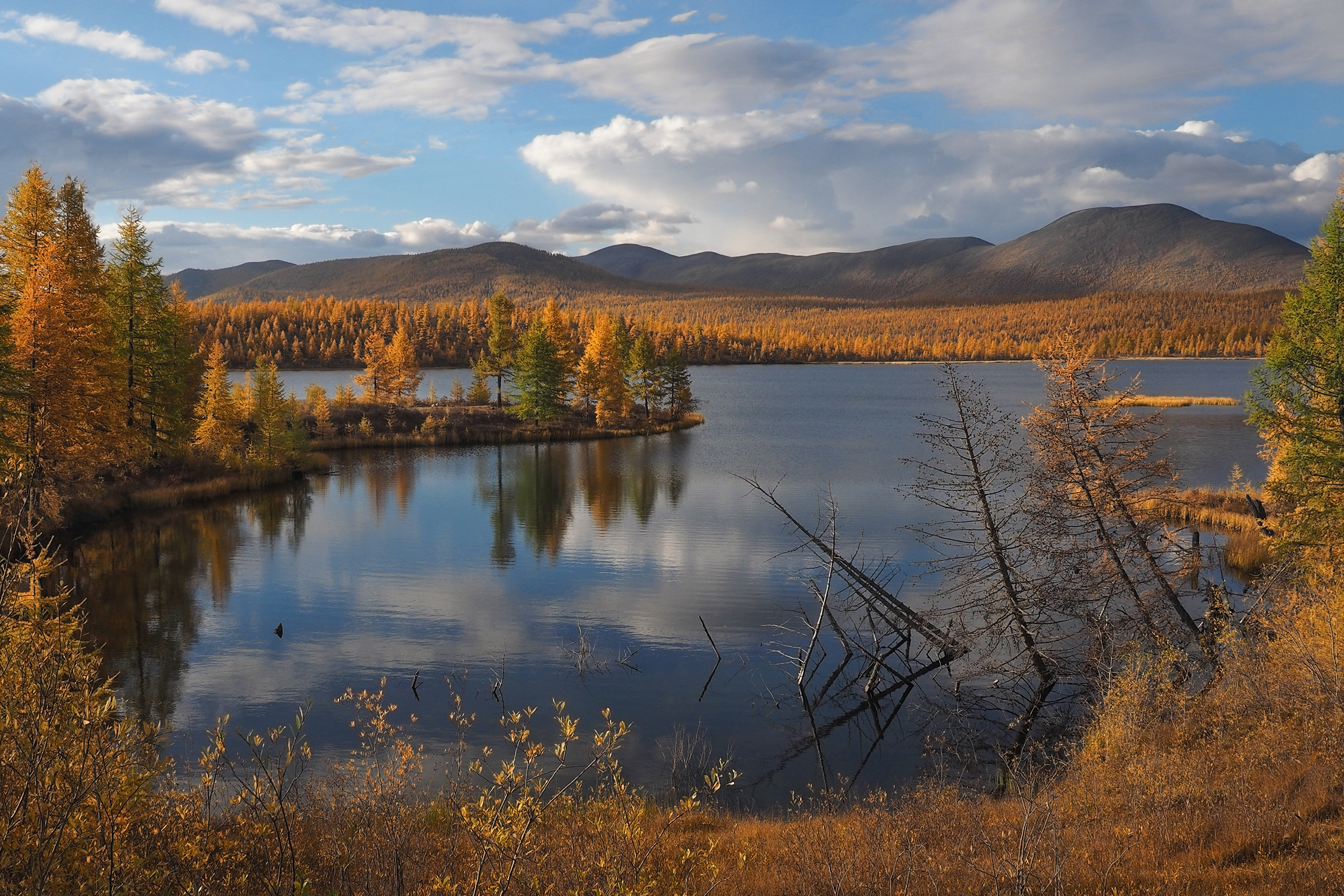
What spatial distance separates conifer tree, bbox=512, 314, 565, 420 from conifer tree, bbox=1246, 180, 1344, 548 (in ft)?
152

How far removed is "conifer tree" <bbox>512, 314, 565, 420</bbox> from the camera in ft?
196

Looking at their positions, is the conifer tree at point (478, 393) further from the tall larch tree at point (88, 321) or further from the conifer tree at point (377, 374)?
the tall larch tree at point (88, 321)

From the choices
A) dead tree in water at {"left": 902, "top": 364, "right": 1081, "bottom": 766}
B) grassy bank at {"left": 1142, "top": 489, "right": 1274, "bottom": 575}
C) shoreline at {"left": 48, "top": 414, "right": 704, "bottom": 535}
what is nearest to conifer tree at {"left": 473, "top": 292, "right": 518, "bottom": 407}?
shoreline at {"left": 48, "top": 414, "right": 704, "bottom": 535}

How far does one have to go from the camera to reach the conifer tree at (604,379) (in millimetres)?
64625

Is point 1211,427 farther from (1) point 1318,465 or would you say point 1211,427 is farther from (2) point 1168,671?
(2) point 1168,671

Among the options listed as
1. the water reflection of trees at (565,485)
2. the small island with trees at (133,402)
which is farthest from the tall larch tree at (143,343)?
the water reflection of trees at (565,485)

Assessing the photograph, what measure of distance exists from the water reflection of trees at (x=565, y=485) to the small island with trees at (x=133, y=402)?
6753 millimetres

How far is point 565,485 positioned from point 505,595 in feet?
58.7

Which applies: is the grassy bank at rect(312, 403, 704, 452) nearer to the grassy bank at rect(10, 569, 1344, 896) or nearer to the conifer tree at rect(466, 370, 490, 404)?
the conifer tree at rect(466, 370, 490, 404)

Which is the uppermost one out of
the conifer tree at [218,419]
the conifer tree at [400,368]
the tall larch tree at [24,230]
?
the tall larch tree at [24,230]

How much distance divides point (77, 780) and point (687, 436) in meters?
55.6

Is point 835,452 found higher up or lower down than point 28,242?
lower down

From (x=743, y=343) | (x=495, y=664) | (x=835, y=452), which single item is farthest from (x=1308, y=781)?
(x=743, y=343)

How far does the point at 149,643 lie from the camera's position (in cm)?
1856
